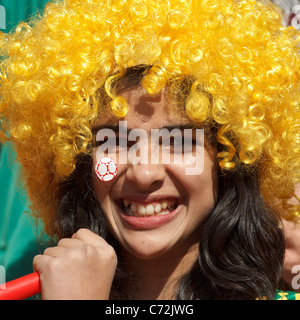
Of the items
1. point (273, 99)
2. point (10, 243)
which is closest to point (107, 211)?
point (273, 99)

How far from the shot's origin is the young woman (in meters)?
1.72

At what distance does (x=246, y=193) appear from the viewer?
5.97ft

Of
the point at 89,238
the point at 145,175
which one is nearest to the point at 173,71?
the point at 145,175

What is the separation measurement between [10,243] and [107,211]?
95 cm

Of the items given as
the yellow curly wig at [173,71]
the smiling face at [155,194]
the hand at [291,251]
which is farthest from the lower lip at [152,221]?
the hand at [291,251]

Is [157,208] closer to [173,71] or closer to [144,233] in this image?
[144,233]

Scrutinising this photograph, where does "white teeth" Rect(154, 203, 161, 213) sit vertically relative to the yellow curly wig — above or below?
below

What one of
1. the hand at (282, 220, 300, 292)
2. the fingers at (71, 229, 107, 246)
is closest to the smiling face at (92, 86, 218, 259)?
the fingers at (71, 229, 107, 246)

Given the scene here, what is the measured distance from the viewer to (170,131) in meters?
1.73

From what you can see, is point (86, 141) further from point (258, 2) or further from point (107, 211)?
point (258, 2)

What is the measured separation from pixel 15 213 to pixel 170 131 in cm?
124

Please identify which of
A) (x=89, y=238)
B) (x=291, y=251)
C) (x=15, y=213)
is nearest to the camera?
(x=89, y=238)

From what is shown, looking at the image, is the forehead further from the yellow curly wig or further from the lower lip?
the lower lip

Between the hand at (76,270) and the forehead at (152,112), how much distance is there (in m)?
0.45
